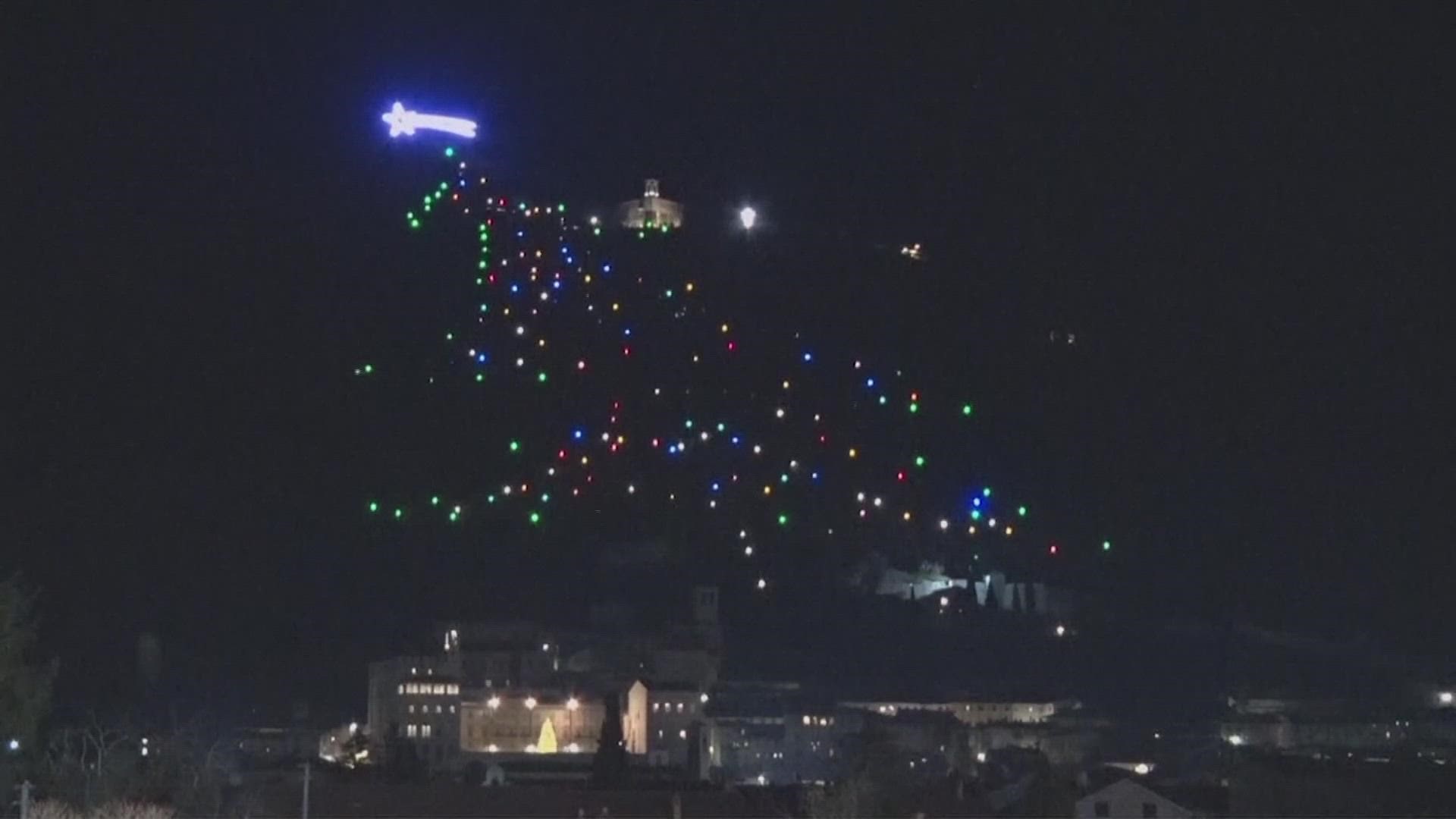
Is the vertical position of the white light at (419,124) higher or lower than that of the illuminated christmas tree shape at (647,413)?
higher

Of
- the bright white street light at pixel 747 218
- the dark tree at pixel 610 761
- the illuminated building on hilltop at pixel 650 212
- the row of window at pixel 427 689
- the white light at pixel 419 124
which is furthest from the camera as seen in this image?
the bright white street light at pixel 747 218

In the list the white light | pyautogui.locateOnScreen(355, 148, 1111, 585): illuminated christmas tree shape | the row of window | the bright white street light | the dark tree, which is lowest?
the dark tree

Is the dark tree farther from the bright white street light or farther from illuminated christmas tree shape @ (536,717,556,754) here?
the bright white street light

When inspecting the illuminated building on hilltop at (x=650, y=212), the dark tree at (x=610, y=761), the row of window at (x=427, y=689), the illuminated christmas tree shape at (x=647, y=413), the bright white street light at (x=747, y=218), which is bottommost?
the dark tree at (x=610, y=761)

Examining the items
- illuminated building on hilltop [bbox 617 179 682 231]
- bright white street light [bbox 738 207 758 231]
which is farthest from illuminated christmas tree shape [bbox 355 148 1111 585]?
bright white street light [bbox 738 207 758 231]

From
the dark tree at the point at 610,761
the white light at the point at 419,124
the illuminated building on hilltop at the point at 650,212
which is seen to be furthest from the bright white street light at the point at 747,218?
the dark tree at the point at 610,761

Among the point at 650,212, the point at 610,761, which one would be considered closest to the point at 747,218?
the point at 650,212

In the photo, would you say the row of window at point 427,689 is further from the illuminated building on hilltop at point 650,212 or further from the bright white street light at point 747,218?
the bright white street light at point 747,218
